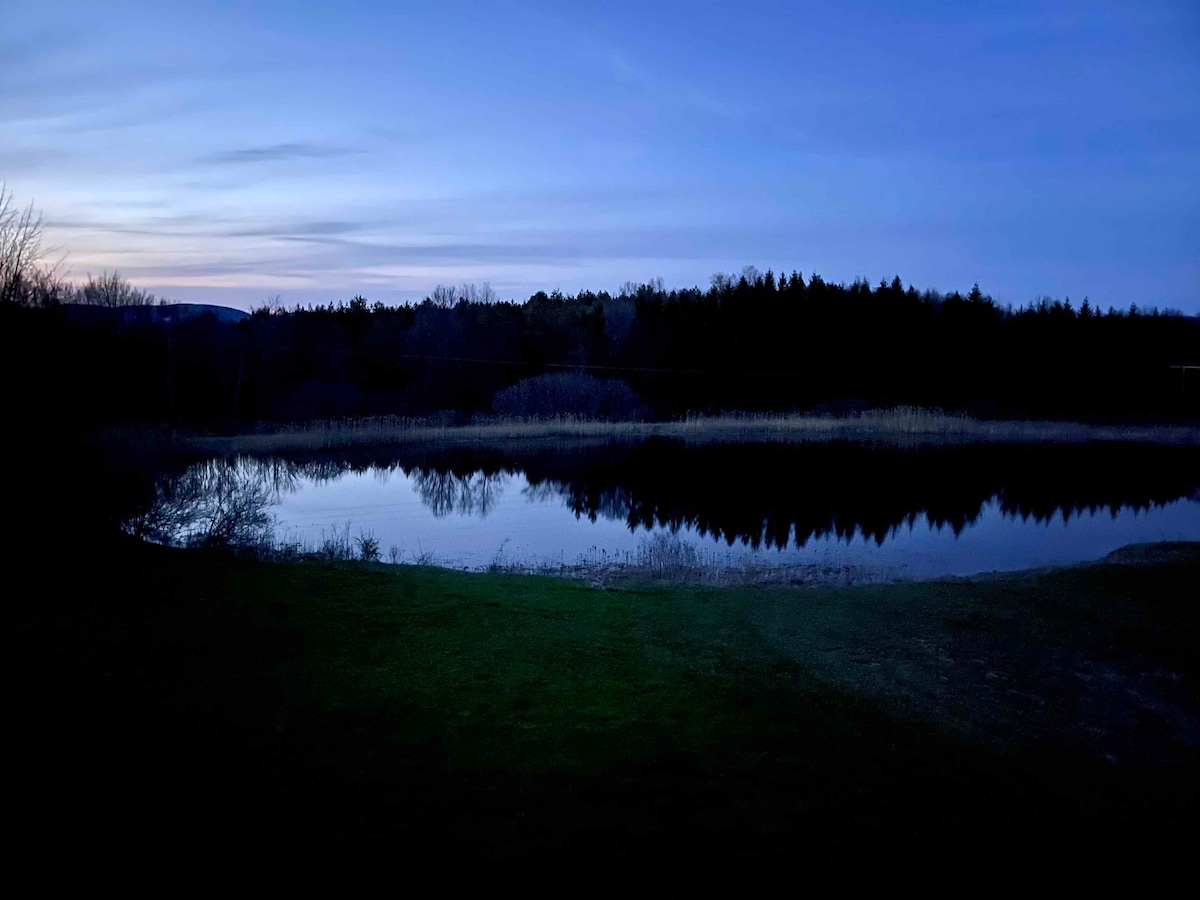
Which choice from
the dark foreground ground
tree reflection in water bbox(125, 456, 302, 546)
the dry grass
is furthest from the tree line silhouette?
the dark foreground ground

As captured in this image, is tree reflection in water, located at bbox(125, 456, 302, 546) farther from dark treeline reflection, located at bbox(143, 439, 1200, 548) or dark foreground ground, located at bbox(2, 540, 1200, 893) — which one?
dark foreground ground, located at bbox(2, 540, 1200, 893)

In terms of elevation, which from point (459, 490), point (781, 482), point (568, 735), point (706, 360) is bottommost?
point (459, 490)

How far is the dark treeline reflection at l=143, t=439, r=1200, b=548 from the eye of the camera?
73.4ft

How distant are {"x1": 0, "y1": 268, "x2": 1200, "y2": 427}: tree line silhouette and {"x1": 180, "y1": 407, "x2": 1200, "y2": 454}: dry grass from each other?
535cm

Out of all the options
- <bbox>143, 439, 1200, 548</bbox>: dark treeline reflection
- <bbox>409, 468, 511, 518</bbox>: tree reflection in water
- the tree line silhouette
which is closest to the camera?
<bbox>143, 439, 1200, 548</bbox>: dark treeline reflection

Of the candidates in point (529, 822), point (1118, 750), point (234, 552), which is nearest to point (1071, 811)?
point (1118, 750)

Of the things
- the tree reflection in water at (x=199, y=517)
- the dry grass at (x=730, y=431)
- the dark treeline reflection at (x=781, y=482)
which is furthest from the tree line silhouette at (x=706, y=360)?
the tree reflection in water at (x=199, y=517)

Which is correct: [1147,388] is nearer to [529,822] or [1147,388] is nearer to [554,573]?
[554,573]

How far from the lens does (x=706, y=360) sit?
62.9 m

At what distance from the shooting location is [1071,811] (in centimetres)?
514

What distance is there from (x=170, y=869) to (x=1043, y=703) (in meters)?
5.97

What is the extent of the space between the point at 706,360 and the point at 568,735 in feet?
190

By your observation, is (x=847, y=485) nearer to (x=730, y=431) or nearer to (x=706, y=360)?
(x=730, y=431)

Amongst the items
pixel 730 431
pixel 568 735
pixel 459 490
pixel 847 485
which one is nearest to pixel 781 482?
pixel 847 485
